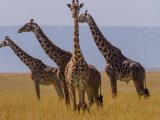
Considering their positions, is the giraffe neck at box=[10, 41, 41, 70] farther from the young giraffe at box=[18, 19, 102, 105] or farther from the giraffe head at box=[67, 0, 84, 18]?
the giraffe head at box=[67, 0, 84, 18]

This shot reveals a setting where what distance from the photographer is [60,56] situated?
15.1 meters

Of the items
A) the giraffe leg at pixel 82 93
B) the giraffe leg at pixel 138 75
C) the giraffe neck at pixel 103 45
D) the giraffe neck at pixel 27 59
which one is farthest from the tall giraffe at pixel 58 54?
the giraffe leg at pixel 138 75

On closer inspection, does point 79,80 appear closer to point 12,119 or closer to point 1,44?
point 12,119

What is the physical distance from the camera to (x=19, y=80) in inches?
1941

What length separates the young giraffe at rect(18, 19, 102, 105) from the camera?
14.0 m

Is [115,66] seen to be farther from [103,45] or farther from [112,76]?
[103,45]

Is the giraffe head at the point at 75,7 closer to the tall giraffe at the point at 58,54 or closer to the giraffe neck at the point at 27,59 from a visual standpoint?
the tall giraffe at the point at 58,54

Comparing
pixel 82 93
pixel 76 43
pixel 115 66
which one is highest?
pixel 76 43

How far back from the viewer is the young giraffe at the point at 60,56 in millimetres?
14039

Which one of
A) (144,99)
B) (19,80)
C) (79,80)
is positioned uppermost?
(79,80)

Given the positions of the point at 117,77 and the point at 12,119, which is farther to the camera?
the point at 117,77

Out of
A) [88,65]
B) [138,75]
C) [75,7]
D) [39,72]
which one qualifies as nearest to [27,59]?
[39,72]

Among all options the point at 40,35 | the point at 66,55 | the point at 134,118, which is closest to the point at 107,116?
the point at 134,118

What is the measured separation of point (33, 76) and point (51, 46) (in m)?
2.71
